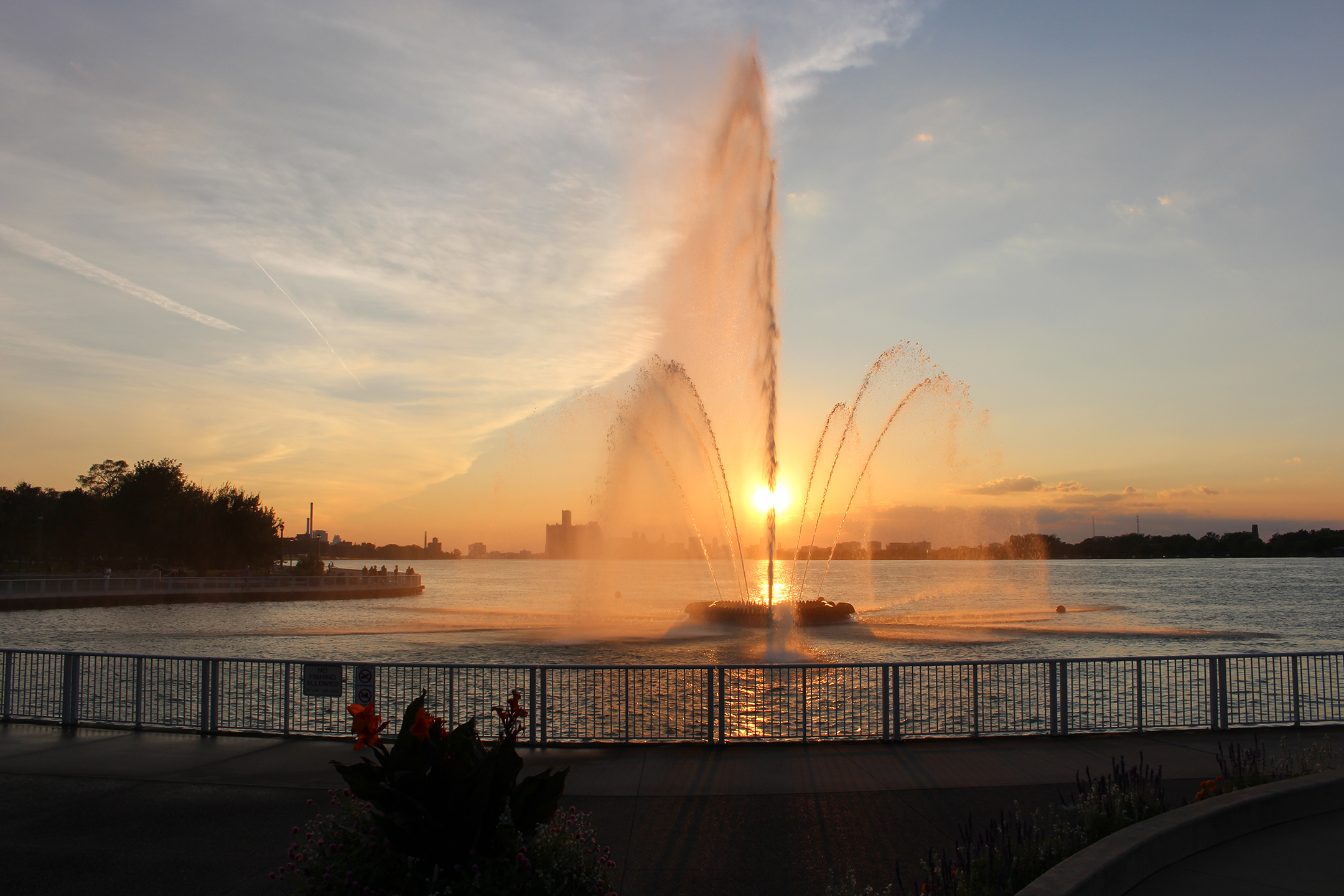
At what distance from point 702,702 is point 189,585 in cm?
7257

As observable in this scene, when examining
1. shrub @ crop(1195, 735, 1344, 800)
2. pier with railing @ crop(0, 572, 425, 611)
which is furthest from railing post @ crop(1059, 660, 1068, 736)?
pier with railing @ crop(0, 572, 425, 611)

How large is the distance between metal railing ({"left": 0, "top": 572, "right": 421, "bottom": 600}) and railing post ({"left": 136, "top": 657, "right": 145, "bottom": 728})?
191ft

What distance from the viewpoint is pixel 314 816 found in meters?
9.04

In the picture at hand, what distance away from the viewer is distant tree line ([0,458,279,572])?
10362 cm

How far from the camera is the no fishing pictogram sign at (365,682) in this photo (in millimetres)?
11977

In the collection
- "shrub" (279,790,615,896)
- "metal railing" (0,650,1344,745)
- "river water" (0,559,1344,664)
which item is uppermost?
"shrub" (279,790,615,896)

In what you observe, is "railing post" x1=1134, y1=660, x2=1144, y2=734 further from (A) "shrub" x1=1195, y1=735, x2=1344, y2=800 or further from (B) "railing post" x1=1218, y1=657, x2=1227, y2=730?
(A) "shrub" x1=1195, y1=735, x2=1344, y2=800

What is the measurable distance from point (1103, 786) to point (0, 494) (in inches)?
6485

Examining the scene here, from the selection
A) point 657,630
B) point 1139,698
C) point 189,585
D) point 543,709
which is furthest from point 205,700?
point 189,585

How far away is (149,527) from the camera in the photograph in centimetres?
10300

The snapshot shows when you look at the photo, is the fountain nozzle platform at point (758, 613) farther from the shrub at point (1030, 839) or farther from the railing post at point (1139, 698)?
the shrub at point (1030, 839)

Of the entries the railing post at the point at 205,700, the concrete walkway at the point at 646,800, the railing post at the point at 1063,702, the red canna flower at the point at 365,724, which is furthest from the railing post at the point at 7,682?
the railing post at the point at 1063,702

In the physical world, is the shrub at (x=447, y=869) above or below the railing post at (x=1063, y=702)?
above

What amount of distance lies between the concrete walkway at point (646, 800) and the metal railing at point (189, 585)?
59112 mm
